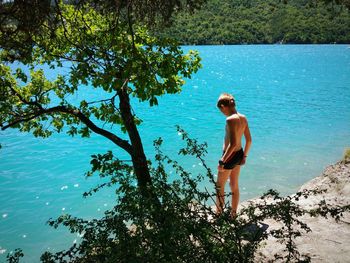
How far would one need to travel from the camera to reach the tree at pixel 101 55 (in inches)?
148

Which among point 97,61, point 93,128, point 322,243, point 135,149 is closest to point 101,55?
point 97,61

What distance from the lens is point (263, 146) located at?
1836 centimetres

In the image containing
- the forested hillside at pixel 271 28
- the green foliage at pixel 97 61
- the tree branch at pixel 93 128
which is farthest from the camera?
the forested hillside at pixel 271 28

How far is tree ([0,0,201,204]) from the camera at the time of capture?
12.4 ft

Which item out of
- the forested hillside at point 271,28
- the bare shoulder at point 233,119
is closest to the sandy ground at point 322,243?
the bare shoulder at point 233,119

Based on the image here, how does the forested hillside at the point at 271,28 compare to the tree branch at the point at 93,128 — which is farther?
the forested hillside at the point at 271,28

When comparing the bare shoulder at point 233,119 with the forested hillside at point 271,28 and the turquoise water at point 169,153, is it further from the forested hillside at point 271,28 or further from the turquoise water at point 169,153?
the forested hillside at point 271,28

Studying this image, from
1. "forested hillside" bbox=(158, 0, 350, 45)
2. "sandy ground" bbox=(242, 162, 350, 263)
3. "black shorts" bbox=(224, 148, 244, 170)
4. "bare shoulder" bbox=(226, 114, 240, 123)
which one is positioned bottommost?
"sandy ground" bbox=(242, 162, 350, 263)

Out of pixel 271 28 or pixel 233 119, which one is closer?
pixel 233 119

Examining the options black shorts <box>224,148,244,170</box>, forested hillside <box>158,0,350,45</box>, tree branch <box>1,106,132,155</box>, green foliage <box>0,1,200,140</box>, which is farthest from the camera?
forested hillside <box>158,0,350,45</box>

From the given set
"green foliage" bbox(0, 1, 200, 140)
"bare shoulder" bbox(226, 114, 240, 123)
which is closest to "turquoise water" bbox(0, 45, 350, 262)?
"green foliage" bbox(0, 1, 200, 140)

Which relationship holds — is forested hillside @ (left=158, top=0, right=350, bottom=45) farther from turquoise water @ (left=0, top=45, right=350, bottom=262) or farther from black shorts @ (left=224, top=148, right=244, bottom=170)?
black shorts @ (left=224, top=148, right=244, bottom=170)

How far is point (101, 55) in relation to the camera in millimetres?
4344

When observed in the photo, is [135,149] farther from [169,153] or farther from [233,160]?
[169,153]
